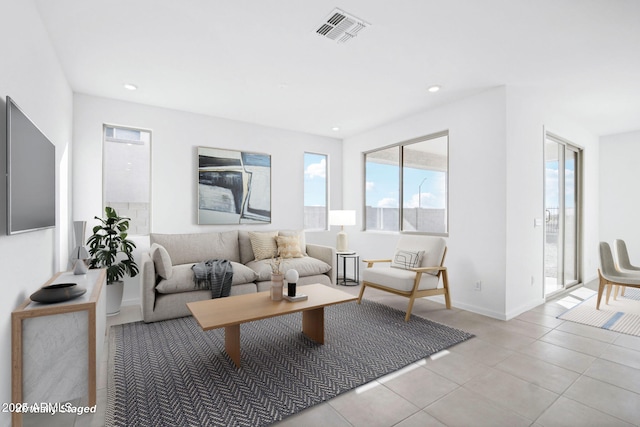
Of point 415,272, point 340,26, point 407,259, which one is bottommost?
point 415,272

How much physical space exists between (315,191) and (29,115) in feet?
13.3

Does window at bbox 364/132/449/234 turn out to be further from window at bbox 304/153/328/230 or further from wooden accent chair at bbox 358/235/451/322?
window at bbox 304/153/328/230

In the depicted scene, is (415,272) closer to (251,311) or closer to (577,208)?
(251,311)

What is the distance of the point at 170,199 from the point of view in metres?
4.29

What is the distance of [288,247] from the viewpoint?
460 centimetres

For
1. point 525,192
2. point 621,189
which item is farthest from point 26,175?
point 621,189

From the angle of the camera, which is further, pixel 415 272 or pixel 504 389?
pixel 415 272

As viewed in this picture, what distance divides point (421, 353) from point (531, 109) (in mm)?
3150

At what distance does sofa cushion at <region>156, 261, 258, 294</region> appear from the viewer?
11.0ft

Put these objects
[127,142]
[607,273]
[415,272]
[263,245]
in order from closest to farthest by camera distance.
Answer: [415,272]
[607,273]
[127,142]
[263,245]

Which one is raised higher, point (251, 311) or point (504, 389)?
point (251, 311)

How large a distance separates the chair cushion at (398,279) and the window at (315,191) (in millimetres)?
1974

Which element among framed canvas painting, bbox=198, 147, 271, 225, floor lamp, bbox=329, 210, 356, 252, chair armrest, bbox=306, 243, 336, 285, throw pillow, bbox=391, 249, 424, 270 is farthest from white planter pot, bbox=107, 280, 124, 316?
throw pillow, bbox=391, 249, 424, 270

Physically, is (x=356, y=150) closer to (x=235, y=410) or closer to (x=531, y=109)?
(x=531, y=109)
